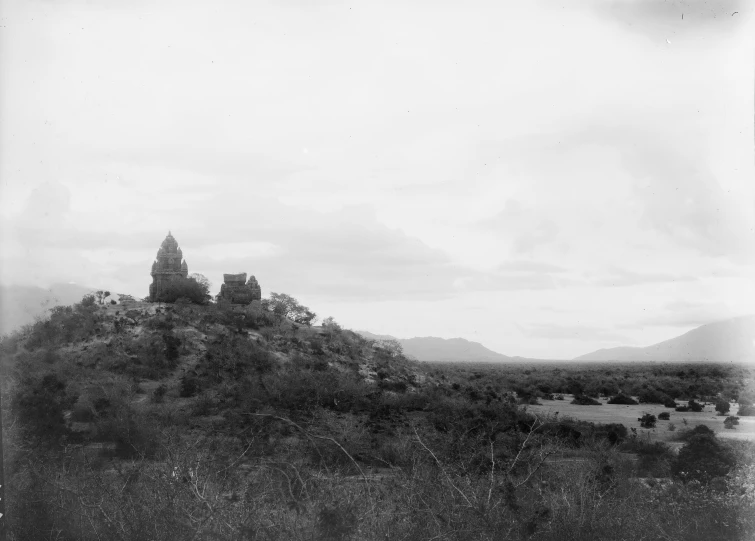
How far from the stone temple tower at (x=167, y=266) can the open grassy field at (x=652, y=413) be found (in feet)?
80.2

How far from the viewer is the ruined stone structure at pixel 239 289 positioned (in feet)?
147

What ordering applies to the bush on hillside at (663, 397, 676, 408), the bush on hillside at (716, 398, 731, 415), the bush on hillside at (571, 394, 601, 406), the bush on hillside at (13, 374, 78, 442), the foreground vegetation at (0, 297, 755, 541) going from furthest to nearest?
1. the bush on hillside at (571, 394, 601, 406)
2. the bush on hillside at (663, 397, 676, 408)
3. the bush on hillside at (716, 398, 731, 415)
4. the bush on hillside at (13, 374, 78, 442)
5. the foreground vegetation at (0, 297, 755, 541)

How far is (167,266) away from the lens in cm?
4531

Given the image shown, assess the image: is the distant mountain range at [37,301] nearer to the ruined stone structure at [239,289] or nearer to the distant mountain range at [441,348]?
the ruined stone structure at [239,289]

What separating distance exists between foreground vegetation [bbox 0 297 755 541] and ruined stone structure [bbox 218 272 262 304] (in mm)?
3229

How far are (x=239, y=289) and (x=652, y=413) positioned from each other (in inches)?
1021

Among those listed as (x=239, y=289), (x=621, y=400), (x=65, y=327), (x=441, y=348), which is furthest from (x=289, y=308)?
(x=441, y=348)

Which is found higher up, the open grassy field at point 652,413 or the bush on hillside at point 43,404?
the bush on hillside at point 43,404

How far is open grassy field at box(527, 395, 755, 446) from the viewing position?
23297mm

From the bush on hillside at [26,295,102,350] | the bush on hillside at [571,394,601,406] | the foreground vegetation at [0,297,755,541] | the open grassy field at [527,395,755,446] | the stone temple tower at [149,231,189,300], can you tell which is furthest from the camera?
the stone temple tower at [149,231,189,300]

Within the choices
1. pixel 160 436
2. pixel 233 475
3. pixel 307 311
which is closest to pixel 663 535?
pixel 233 475

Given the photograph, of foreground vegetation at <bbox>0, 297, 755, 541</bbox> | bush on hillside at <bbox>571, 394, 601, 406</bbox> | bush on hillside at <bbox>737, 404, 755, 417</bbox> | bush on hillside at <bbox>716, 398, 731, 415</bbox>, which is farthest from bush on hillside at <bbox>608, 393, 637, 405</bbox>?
bush on hillside at <bbox>737, 404, 755, 417</bbox>

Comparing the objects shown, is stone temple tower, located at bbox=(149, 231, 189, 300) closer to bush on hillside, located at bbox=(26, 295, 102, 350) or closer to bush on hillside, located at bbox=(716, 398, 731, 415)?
bush on hillside, located at bbox=(26, 295, 102, 350)

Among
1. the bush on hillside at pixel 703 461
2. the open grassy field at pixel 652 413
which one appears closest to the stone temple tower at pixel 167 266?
the open grassy field at pixel 652 413
